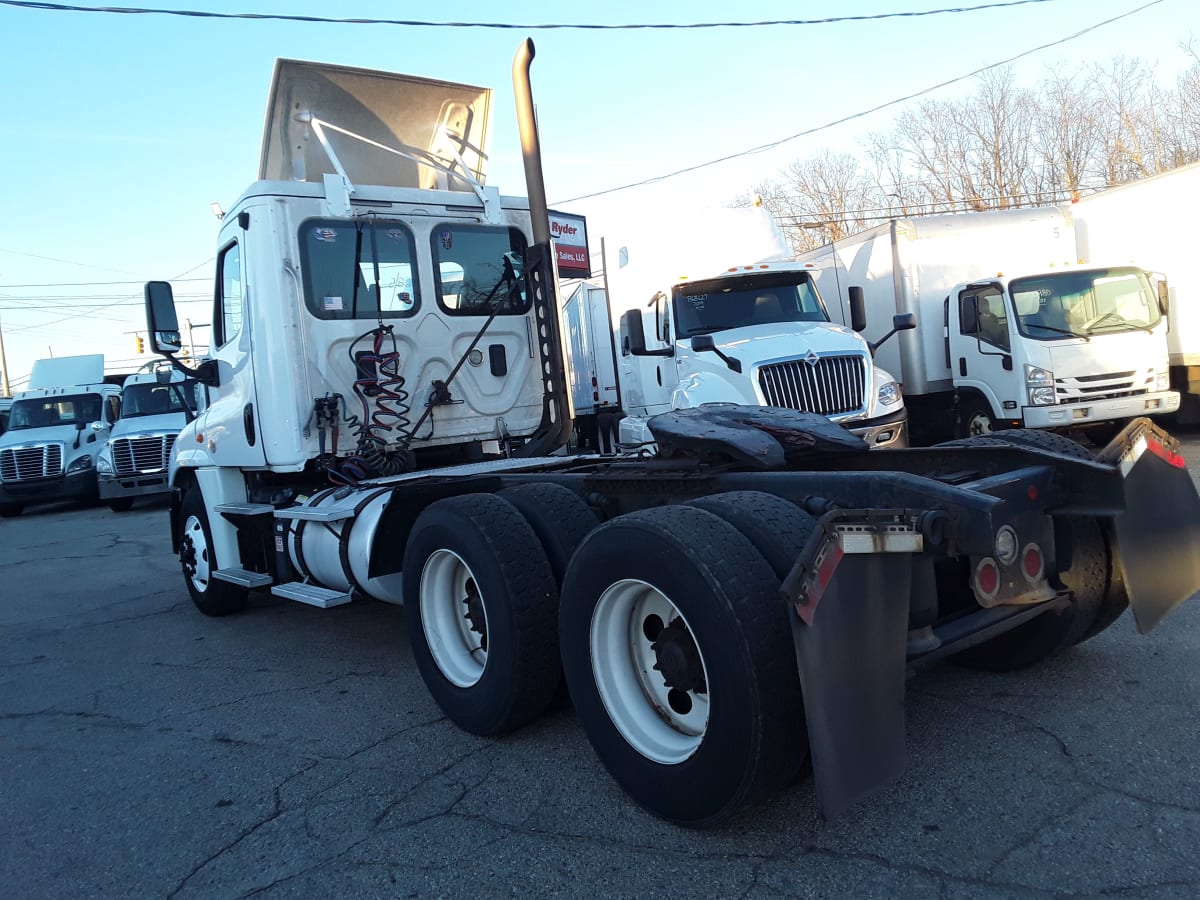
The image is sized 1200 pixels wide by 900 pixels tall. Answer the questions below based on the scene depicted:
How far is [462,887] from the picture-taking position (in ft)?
9.78

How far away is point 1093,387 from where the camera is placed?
11.6m

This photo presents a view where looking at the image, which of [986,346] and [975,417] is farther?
[975,417]

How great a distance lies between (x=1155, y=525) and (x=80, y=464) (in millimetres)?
19615

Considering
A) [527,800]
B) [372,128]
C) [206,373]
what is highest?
[372,128]

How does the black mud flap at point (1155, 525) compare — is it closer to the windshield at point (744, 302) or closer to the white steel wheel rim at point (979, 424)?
the windshield at point (744, 302)

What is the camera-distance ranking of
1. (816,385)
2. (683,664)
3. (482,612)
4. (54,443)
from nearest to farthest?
(683,664) → (482,612) → (816,385) → (54,443)

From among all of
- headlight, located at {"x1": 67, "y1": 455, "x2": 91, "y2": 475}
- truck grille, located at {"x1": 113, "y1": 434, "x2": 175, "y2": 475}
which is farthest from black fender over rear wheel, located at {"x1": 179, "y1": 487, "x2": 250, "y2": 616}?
headlight, located at {"x1": 67, "y1": 455, "x2": 91, "y2": 475}

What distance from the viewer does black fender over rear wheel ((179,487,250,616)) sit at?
7.04 meters

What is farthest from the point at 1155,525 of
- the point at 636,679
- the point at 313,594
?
the point at 313,594

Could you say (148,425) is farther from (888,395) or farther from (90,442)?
(888,395)

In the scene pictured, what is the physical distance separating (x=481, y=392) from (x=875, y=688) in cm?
439

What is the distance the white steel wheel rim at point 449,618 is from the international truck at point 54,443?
51.3ft

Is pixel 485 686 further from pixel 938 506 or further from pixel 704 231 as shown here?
pixel 704 231

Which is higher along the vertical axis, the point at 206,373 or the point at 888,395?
the point at 206,373
